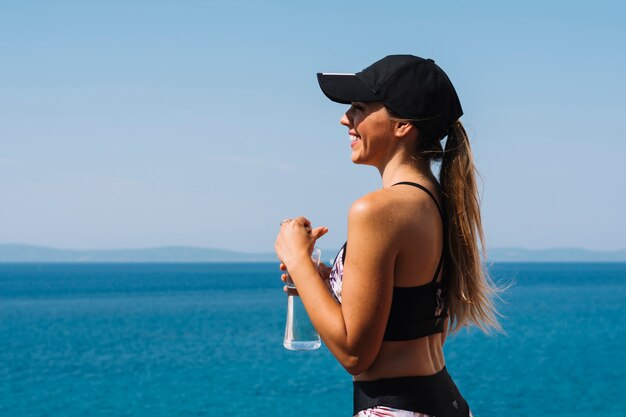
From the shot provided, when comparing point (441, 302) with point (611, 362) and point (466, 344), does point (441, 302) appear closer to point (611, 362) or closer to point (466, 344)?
point (611, 362)

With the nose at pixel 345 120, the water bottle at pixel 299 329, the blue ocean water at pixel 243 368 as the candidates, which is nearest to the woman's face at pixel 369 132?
the nose at pixel 345 120

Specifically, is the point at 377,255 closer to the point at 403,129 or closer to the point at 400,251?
the point at 400,251

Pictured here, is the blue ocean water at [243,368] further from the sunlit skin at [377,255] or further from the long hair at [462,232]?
the sunlit skin at [377,255]

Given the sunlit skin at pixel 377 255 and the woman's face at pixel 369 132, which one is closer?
the sunlit skin at pixel 377 255

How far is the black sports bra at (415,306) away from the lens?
91.5 inches

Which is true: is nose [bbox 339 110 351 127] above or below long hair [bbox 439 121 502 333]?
above

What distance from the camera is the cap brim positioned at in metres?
2.44

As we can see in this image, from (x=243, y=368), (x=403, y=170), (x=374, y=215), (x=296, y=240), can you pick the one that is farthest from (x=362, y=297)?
(x=243, y=368)

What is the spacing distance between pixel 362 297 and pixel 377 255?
0.13 meters

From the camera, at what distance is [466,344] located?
124 ft

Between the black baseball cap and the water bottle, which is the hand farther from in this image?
the black baseball cap

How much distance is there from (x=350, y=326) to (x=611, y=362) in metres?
33.4

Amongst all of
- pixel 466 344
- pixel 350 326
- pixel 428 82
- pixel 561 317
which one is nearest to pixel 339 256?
pixel 350 326

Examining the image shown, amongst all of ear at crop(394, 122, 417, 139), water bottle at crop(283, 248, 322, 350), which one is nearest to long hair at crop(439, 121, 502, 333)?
ear at crop(394, 122, 417, 139)
